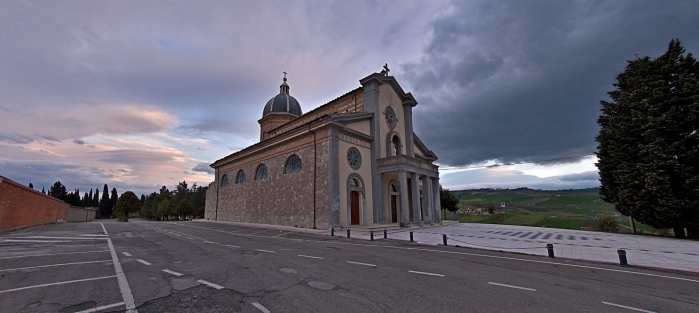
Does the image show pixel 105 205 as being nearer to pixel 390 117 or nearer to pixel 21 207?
pixel 21 207

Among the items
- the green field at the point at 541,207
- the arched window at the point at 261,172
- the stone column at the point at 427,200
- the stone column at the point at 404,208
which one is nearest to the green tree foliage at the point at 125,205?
the arched window at the point at 261,172

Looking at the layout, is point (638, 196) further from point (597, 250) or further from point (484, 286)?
point (484, 286)

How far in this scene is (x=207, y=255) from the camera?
370 inches

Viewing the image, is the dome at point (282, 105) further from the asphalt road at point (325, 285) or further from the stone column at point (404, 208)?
the asphalt road at point (325, 285)

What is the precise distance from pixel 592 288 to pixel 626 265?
13.2ft

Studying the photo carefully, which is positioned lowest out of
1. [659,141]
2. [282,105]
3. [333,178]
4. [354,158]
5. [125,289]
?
[125,289]

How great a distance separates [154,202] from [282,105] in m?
59.8

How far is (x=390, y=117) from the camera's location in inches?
1049

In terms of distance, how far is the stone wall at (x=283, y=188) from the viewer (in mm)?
20891

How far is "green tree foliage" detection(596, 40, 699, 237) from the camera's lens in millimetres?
14633

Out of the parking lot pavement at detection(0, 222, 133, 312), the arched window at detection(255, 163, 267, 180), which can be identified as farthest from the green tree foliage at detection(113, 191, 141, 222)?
the parking lot pavement at detection(0, 222, 133, 312)

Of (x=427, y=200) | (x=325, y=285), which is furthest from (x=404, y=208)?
(x=325, y=285)

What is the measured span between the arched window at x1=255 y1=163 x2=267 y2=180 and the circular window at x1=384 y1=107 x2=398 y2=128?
1256 cm

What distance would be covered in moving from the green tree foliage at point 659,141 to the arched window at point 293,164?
21.4 m
